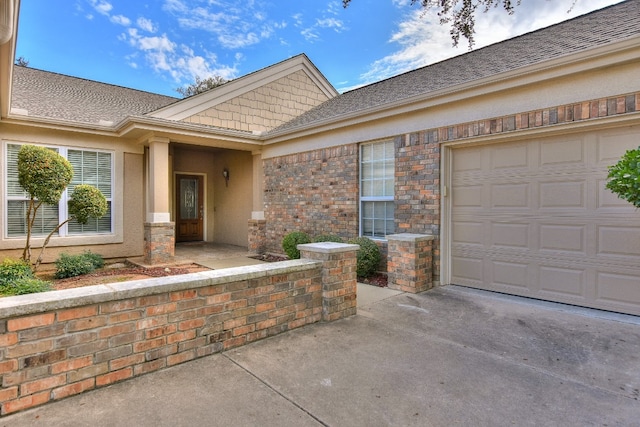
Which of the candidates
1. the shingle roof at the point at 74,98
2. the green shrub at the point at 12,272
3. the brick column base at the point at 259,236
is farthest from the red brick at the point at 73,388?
the shingle roof at the point at 74,98

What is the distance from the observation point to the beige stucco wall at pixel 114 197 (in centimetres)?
743

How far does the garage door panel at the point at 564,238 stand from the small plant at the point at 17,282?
22.8 ft

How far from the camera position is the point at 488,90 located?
5051mm

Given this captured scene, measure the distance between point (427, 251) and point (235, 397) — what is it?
398 centimetres

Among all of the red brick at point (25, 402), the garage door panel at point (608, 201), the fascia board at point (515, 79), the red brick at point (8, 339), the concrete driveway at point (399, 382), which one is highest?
the fascia board at point (515, 79)

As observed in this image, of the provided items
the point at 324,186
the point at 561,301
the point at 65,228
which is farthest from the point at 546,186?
the point at 65,228

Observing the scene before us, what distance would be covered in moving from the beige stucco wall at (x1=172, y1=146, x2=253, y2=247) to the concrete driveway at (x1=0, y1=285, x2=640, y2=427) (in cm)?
772

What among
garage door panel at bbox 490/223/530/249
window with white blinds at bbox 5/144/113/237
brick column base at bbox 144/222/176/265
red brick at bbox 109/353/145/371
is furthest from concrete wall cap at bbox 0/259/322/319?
window with white blinds at bbox 5/144/113/237

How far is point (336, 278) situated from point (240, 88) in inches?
313

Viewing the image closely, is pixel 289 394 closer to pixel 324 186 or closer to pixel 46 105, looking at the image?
pixel 324 186

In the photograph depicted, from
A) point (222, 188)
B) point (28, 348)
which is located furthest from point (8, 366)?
point (222, 188)

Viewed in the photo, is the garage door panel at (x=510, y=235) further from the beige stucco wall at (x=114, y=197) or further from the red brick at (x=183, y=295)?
the beige stucco wall at (x=114, y=197)

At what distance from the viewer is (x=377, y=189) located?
271 inches

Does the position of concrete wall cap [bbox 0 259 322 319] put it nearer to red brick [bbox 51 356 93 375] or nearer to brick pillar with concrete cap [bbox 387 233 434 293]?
red brick [bbox 51 356 93 375]
